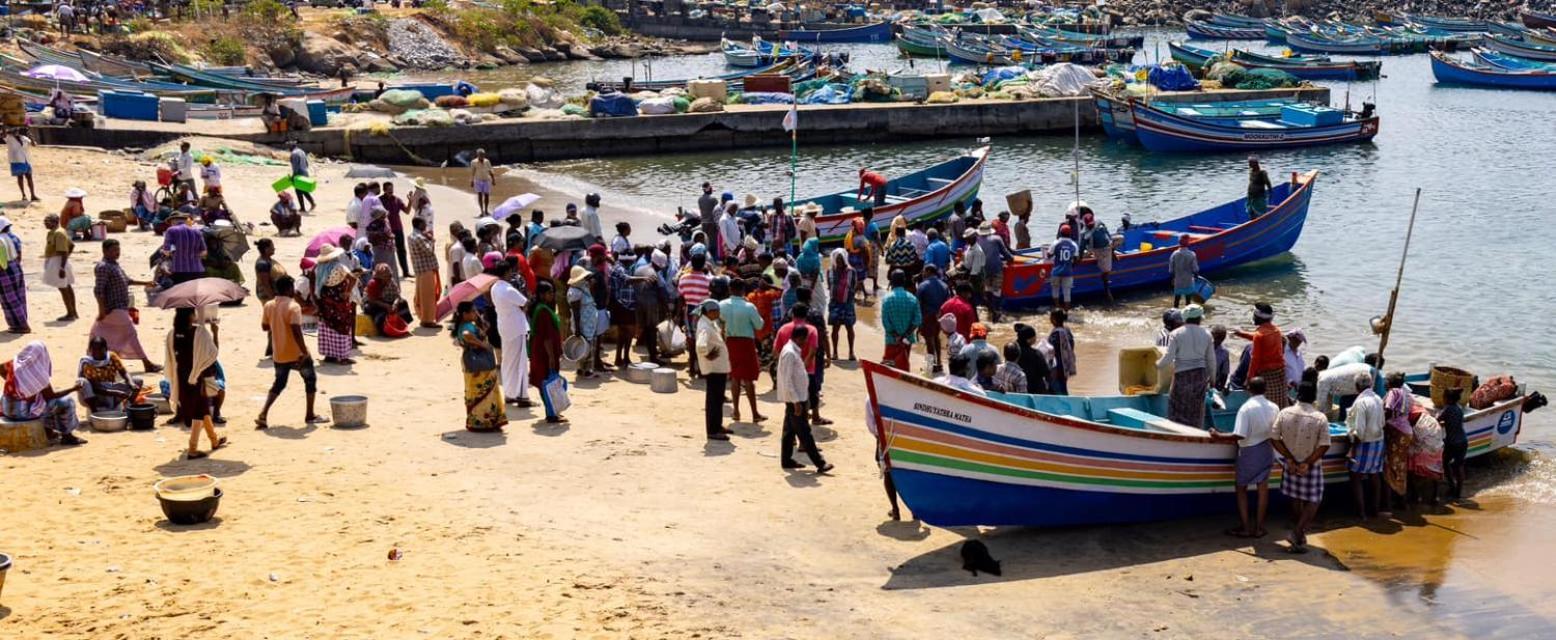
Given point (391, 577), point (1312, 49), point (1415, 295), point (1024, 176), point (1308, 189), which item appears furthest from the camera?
point (1312, 49)

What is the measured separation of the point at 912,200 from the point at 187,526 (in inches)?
659

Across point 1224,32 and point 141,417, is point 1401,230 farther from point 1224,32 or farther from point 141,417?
point 1224,32

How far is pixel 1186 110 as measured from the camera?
144 ft

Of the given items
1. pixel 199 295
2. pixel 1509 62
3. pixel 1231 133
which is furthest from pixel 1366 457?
pixel 1509 62

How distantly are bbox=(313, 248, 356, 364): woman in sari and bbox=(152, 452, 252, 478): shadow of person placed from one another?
9.63ft

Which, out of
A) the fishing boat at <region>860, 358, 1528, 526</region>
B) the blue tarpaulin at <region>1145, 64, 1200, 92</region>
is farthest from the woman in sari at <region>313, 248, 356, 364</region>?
the blue tarpaulin at <region>1145, 64, 1200, 92</region>

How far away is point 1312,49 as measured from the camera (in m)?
79.5

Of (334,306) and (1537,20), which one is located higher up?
(1537,20)

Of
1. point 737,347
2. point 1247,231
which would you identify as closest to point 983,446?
point 737,347

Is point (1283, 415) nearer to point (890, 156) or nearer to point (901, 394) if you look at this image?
point (901, 394)

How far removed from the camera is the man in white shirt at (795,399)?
11125 mm

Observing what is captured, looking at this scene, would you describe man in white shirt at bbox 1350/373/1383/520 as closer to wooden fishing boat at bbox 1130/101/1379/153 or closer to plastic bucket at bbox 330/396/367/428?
plastic bucket at bbox 330/396/367/428

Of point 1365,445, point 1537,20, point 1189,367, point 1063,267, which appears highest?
point 1537,20

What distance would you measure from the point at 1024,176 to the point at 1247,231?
14172mm
